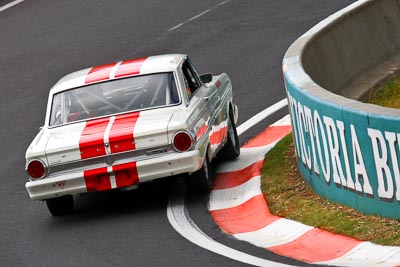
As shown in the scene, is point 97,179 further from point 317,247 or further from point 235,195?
point 317,247

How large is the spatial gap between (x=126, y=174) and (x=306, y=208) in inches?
70.8

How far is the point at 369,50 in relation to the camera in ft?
50.2

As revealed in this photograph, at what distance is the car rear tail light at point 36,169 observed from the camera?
11688 millimetres

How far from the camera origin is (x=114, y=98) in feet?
41.2

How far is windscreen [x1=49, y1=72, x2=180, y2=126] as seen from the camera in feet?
40.7

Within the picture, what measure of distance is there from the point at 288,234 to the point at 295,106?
1.57 meters

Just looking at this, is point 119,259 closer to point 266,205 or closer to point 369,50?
point 266,205

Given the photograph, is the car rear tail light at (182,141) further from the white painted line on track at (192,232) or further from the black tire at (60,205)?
the black tire at (60,205)

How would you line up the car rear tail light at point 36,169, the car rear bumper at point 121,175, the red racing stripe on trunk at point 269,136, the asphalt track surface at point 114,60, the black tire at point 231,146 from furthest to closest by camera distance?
1. the red racing stripe on trunk at point 269,136
2. the black tire at point 231,146
3. the car rear tail light at point 36,169
4. the car rear bumper at point 121,175
5. the asphalt track surface at point 114,60

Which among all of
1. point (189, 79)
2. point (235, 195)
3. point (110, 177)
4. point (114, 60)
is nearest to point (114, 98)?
point (189, 79)

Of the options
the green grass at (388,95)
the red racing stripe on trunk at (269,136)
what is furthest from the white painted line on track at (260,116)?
the green grass at (388,95)

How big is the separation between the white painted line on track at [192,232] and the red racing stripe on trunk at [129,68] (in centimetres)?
123

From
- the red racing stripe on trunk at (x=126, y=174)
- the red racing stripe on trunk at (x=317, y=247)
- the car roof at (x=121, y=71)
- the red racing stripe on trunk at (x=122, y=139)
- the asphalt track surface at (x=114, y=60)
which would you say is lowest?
the asphalt track surface at (x=114, y=60)

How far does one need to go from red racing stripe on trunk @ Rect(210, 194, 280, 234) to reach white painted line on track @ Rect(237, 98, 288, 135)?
3805 mm
